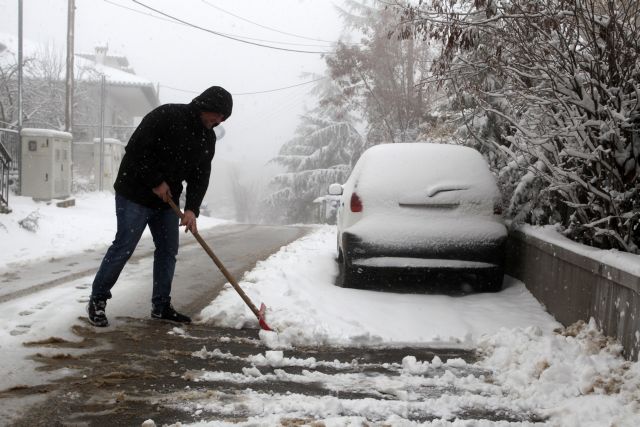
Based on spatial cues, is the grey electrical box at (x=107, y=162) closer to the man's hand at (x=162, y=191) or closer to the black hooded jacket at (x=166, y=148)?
the black hooded jacket at (x=166, y=148)

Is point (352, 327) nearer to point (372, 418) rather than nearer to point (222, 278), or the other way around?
point (372, 418)

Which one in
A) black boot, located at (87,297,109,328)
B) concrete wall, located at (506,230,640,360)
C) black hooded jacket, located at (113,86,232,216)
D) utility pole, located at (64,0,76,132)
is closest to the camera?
concrete wall, located at (506,230,640,360)

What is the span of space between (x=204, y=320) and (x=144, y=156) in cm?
134

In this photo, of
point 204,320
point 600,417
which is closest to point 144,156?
A: point 204,320

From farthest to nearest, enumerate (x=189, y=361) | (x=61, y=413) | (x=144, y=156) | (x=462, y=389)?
(x=144, y=156) → (x=189, y=361) → (x=462, y=389) → (x=61, y=413)

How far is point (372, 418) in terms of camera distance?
2883 mm

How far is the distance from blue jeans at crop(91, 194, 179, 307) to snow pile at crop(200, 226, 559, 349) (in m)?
0.47

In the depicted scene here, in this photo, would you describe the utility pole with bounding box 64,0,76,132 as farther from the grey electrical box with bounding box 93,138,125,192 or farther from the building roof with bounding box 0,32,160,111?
the building roof with bounding box 0,32,160,111

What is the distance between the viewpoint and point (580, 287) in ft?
14.3

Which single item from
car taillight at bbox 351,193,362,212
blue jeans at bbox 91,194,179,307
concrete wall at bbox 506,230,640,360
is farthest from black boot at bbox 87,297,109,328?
concrete wall at bbox 506,230,640,360

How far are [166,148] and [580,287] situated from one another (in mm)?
3171

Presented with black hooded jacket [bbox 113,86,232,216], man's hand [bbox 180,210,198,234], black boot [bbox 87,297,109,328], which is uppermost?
black hooded jacket [bbox 113,86,232,216]

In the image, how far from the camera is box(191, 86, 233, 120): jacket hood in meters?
4.46

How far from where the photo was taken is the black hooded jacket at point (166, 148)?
4402mm
